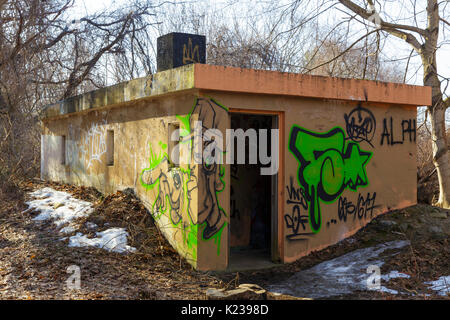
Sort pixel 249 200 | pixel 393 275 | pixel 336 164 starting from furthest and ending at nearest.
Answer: pixel 249 200 → pixel 336 164 → pixel 393 275

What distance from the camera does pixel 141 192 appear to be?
26.0 ft

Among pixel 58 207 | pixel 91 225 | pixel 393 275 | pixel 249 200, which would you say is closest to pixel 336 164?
pixel 249 200

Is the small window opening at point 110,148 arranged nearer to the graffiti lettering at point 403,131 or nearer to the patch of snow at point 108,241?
the patch of snow at point 108,241

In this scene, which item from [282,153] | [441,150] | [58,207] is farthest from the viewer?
[441,150]

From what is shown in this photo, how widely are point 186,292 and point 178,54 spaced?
146 inches

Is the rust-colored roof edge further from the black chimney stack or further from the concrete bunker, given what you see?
the black chimney stack

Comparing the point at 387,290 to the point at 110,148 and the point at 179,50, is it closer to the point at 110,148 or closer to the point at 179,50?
the point at 179,50

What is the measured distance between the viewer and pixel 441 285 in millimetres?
5723

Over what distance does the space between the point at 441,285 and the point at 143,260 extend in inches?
151

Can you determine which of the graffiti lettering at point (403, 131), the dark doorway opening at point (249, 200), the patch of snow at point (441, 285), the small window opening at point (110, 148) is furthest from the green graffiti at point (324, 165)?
the small window opening at point (110, 148)

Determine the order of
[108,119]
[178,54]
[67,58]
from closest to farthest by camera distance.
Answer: [178,54] → [108,119] → [67,58]

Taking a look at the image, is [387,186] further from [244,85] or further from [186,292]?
[186,292]

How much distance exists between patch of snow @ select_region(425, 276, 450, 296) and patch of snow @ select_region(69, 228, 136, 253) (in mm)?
3994
